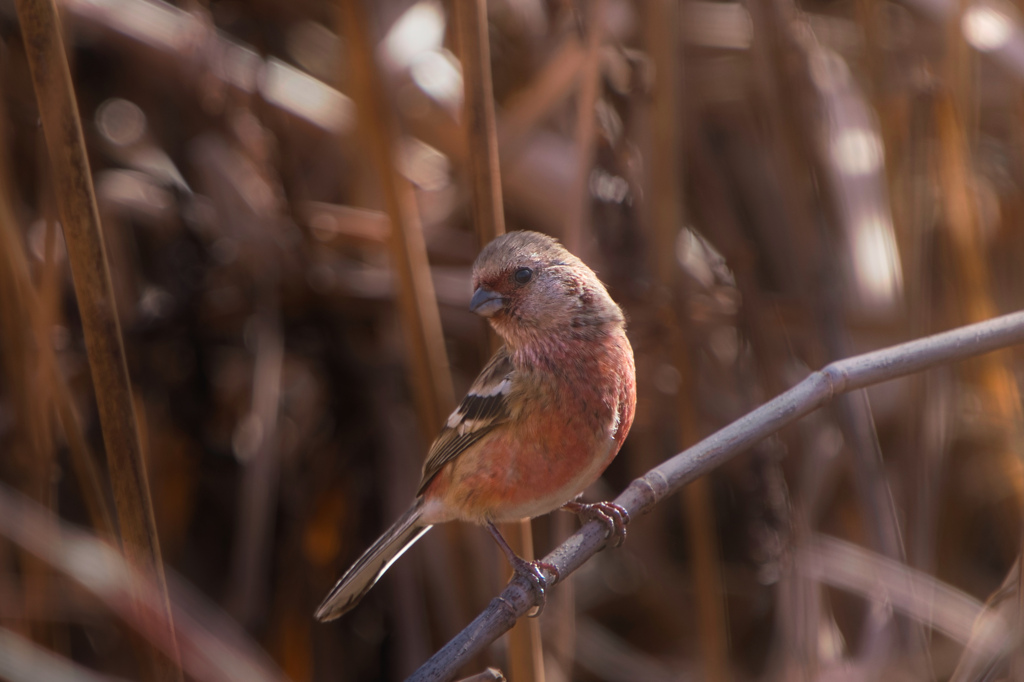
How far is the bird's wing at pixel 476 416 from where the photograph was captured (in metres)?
2.38

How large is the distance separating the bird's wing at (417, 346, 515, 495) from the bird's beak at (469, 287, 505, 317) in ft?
0.56

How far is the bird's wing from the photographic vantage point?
2381 millimetres

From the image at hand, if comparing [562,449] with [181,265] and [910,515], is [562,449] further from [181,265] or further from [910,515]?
[181,265]

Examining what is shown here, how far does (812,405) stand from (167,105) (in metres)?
3.31

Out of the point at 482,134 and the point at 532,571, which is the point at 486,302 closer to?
the point at 482,134

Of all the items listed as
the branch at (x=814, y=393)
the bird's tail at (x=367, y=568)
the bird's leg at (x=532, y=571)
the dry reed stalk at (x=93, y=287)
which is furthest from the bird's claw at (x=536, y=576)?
the dry reed stalk at (x=93, y=287)

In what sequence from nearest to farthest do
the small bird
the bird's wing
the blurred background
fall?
1. the small bird
2. the bird's wing
3. the blurred background

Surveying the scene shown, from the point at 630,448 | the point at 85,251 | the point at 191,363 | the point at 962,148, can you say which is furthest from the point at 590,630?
the point at 85,251

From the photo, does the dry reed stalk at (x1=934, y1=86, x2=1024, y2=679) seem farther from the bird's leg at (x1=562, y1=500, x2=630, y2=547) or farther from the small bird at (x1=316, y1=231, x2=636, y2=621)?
the bird's leg at (x1=562, y1=500, x2=630, y2=547)

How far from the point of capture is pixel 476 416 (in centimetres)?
243

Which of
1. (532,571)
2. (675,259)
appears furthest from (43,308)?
(675,259)

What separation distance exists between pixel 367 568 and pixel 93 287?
3.64ft

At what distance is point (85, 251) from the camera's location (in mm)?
1660

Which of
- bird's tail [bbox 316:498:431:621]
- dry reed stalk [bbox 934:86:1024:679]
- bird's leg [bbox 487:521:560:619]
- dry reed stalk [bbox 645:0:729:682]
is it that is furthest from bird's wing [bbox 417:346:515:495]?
dry reed stalk [bbox 934:86:1024:679]
